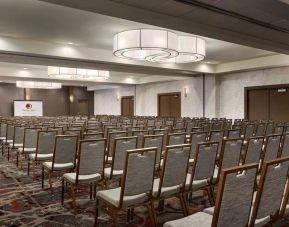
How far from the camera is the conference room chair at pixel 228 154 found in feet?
11.2

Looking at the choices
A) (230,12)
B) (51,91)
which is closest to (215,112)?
(230,12)

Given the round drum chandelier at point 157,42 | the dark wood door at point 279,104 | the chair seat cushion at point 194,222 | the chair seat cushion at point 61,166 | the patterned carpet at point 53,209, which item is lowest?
the patterned carpet at point 53,209

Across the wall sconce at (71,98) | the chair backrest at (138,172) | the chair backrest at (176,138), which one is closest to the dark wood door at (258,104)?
the chair backrest at (176,138)

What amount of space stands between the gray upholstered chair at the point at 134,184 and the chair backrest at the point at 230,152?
960mm

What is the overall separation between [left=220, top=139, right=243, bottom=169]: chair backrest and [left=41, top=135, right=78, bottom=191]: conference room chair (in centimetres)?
211

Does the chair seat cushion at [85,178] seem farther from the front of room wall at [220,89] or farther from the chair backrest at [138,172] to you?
the front of room wall at [220,89]

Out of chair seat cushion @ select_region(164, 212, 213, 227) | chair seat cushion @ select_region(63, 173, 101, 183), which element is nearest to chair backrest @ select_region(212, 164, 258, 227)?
chair seat cushion @ select_region(164, 212, 213, 227)

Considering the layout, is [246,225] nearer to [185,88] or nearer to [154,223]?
[154,223]

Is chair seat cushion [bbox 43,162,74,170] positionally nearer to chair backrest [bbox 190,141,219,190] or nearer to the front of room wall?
chair backrest [bbox 190,141,219,190]

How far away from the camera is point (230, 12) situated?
552cm

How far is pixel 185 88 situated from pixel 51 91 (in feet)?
45.3

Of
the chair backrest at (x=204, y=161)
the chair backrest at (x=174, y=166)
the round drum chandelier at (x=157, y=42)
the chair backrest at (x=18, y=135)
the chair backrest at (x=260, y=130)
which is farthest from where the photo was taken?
the round drum chandelier at (x=157, y=42)

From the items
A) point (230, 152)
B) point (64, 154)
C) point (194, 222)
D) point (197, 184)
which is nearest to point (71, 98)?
point (64, 154)

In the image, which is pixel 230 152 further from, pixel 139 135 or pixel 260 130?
pixel 260 130
